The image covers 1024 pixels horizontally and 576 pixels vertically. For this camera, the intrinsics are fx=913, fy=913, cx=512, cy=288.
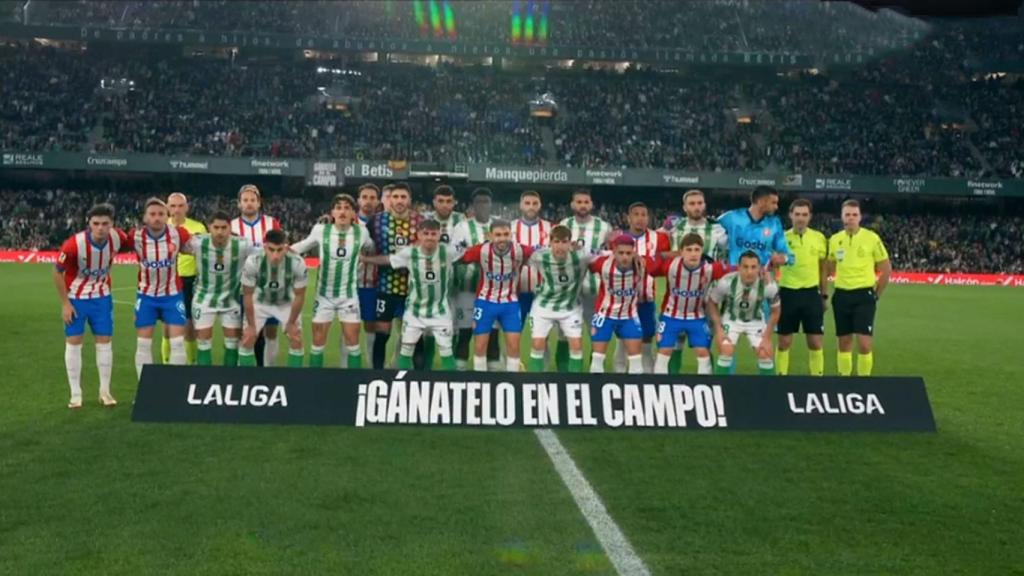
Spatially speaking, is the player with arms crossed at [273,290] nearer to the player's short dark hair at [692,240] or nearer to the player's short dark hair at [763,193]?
the player's short dark hair at [692,240]

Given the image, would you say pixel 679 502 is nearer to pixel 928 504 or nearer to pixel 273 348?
pixel 928 504

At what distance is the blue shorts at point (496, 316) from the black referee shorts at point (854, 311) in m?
3.63

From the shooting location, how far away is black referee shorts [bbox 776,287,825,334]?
9742 mm

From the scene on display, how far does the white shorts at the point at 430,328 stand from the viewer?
8.84 m

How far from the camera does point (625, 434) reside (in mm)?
7559

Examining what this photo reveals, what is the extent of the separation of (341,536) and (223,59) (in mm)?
44572

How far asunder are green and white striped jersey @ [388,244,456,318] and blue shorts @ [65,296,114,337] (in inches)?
106

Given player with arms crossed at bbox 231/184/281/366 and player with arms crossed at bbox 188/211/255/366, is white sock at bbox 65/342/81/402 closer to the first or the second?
player with arms crossed at bbox 188/211/255/366

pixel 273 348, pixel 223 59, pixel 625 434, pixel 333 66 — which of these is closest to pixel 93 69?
pixel 223 59

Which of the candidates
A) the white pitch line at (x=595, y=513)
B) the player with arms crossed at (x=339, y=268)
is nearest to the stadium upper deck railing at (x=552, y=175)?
the player with arms crossed at (x=339, y=268)

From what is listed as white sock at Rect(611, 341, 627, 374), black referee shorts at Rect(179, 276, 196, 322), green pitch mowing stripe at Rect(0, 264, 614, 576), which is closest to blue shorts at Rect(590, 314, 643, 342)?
white sock at Rect(611, 341, 627, 374)

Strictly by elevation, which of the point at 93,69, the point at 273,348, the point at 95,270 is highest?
the point at 93,69

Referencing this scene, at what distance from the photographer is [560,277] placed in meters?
8.99

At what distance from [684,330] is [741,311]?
1.95 ft
